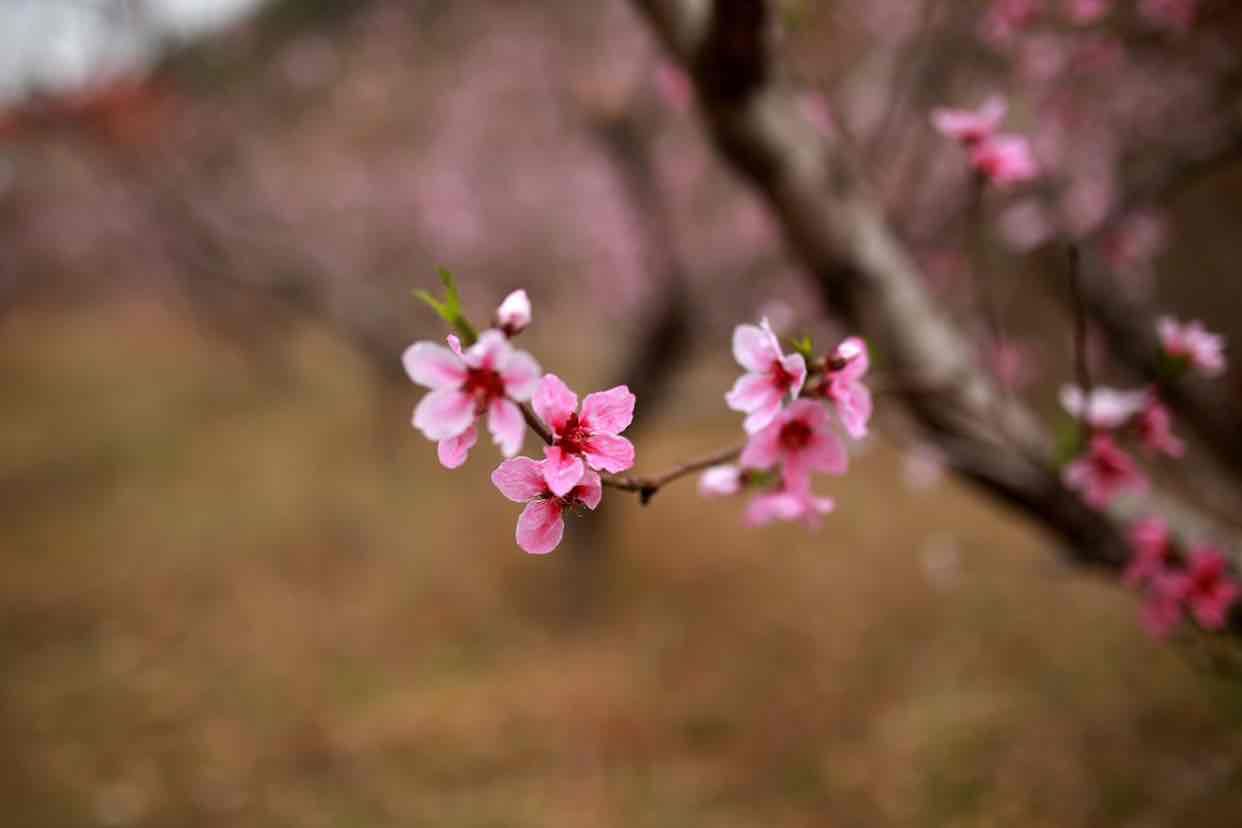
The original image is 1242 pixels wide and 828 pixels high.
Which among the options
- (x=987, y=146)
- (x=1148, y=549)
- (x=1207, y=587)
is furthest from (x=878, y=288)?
(x=1207, y=587)

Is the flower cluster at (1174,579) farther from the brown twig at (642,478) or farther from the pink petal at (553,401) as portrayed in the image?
the pink petal at (553,401)

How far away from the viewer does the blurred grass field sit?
269cm

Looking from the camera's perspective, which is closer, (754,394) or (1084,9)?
(754,394)

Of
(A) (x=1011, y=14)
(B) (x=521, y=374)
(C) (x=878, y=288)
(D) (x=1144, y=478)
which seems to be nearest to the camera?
(B) (x=521, y=374)

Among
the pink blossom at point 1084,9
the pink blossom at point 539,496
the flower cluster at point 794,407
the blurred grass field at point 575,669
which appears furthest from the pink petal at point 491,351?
the pink blossom at point 1084,9

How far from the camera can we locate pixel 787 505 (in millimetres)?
938

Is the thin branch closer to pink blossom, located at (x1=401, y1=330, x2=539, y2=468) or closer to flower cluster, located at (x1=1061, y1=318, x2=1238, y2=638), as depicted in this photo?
flower cluster, located at (x1=1061, y1=318, x2=1238, y2=638)

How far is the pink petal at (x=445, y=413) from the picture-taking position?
65 centimetres

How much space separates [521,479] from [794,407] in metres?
0.30

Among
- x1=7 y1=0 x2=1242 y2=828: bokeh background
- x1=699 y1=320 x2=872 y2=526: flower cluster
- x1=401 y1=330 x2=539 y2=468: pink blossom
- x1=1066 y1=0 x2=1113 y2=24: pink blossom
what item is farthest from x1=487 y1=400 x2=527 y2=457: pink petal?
x1=1066 y1=0 x2=1113 y2=24: pink blossom

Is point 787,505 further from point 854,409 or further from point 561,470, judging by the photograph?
point 561,470

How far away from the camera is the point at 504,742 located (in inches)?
133

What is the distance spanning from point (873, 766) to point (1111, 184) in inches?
88.3

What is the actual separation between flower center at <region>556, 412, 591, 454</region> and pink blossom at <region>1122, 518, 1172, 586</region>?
4.12 ft
